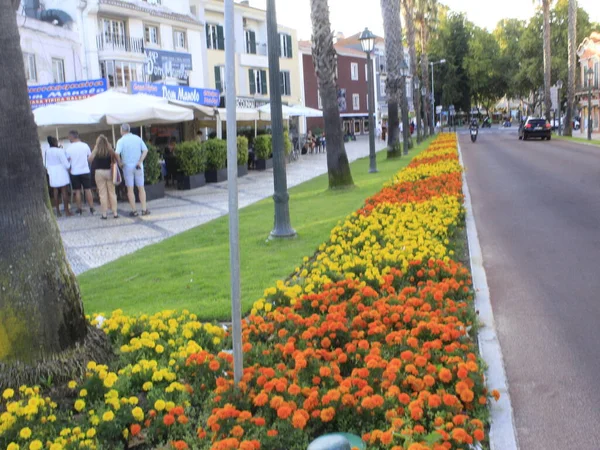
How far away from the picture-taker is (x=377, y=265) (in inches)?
269

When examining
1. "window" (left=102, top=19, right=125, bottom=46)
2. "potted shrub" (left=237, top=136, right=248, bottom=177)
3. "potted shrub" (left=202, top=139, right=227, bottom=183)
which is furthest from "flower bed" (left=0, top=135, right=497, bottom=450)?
"window" (left=102, top=19, right=125, bottom=46)

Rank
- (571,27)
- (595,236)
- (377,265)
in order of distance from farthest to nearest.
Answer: (571,27), (595,236), (377,265)

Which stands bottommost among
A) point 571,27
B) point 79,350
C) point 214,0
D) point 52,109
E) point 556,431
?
point 556,431

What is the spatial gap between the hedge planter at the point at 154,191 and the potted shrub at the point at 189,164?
198 centimetres

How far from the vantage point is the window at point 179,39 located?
36.1 metres

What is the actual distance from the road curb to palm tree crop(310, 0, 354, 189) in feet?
26.6

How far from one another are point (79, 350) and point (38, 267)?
610mm

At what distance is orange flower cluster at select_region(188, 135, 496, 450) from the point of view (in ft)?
11.3

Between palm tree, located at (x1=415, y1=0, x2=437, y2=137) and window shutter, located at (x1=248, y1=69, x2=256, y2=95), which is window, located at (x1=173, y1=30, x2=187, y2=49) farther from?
palm tree, located at (x1=415, y1=0, x2=437, y2=137)

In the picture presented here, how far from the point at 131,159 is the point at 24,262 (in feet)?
30.9

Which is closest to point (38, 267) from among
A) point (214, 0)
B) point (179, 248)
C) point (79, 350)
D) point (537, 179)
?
point (79, 350)

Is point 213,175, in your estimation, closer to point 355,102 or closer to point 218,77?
point 218,77

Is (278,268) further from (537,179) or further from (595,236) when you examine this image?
(537,179)

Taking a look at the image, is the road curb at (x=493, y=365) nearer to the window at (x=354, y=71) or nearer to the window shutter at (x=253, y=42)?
the window shutter at (x=253, y=42)
